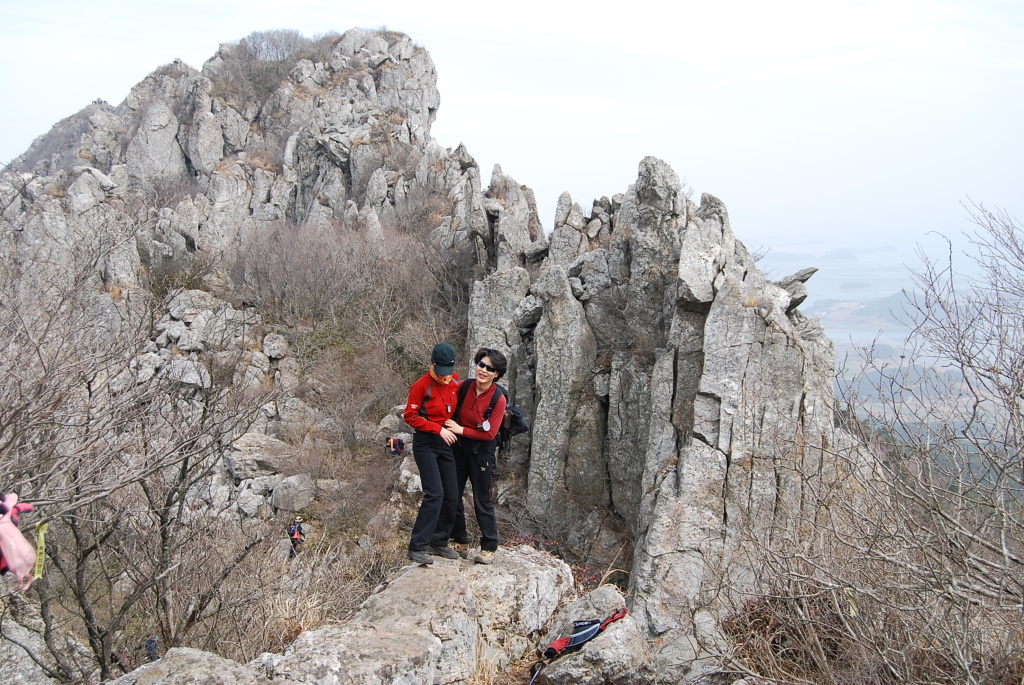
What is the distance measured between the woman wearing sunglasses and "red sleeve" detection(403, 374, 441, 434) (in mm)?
136

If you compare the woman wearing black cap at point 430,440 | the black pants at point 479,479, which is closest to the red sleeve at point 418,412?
the woman wearing black cap at point 430,440

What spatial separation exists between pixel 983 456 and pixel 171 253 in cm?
2509

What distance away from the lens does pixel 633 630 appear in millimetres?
5742

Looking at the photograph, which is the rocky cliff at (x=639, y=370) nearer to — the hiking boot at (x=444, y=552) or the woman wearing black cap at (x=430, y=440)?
the hiking boot at (x=444, y=552)

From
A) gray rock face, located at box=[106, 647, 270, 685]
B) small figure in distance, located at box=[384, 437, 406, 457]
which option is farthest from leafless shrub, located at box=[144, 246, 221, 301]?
gray rock face, located at box=[106, 647, 270, 685]

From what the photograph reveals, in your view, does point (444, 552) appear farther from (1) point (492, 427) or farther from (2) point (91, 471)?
(2) point (91, 471)

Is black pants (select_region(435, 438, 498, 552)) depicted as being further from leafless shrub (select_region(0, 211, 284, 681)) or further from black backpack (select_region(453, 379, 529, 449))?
leafless shrub (select_region(0, 211, 284, 681))

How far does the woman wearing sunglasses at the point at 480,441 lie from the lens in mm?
5609

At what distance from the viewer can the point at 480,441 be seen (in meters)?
5.88

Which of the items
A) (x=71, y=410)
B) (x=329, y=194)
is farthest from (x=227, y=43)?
(x=71, y=410)

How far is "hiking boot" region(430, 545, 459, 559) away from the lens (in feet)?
19.6

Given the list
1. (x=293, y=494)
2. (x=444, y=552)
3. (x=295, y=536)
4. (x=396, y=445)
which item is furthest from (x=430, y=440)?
(x=293, y=494)

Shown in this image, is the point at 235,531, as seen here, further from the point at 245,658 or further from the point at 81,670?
the point at 245,658

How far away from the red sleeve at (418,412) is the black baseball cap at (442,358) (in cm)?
20
